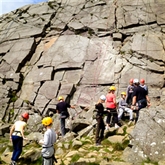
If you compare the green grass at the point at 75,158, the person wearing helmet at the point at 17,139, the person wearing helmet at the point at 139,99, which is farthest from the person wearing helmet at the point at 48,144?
the person wearing helmet at the point at 139,99

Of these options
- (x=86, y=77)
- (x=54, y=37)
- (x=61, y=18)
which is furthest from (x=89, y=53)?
(x=61, y=18)

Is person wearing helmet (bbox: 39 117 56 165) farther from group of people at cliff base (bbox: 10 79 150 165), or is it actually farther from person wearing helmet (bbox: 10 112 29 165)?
person wearing helmet (bbox: 10 112 29 165)

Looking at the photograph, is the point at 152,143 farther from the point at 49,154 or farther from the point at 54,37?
the point at 54,37

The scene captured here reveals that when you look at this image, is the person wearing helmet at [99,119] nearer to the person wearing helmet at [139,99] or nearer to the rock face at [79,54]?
the person wearing helmet at [139,99]

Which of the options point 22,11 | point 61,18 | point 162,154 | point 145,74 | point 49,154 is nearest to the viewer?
point 49,154

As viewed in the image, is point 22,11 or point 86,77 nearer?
point 86,77

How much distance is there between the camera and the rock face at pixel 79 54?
2323cm

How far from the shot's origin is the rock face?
23.2m

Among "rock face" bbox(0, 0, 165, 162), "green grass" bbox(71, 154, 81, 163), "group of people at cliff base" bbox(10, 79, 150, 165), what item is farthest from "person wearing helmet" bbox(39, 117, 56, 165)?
"rock face" bbox(0, 0, 165, 162)

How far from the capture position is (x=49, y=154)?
31.4 feet

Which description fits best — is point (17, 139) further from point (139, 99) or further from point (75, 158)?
point (139, 99)

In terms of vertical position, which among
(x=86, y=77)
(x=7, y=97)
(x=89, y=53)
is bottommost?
(x=7, y=97)

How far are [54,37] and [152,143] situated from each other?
20.8 metres

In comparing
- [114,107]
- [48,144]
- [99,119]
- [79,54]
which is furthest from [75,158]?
[79,54]
